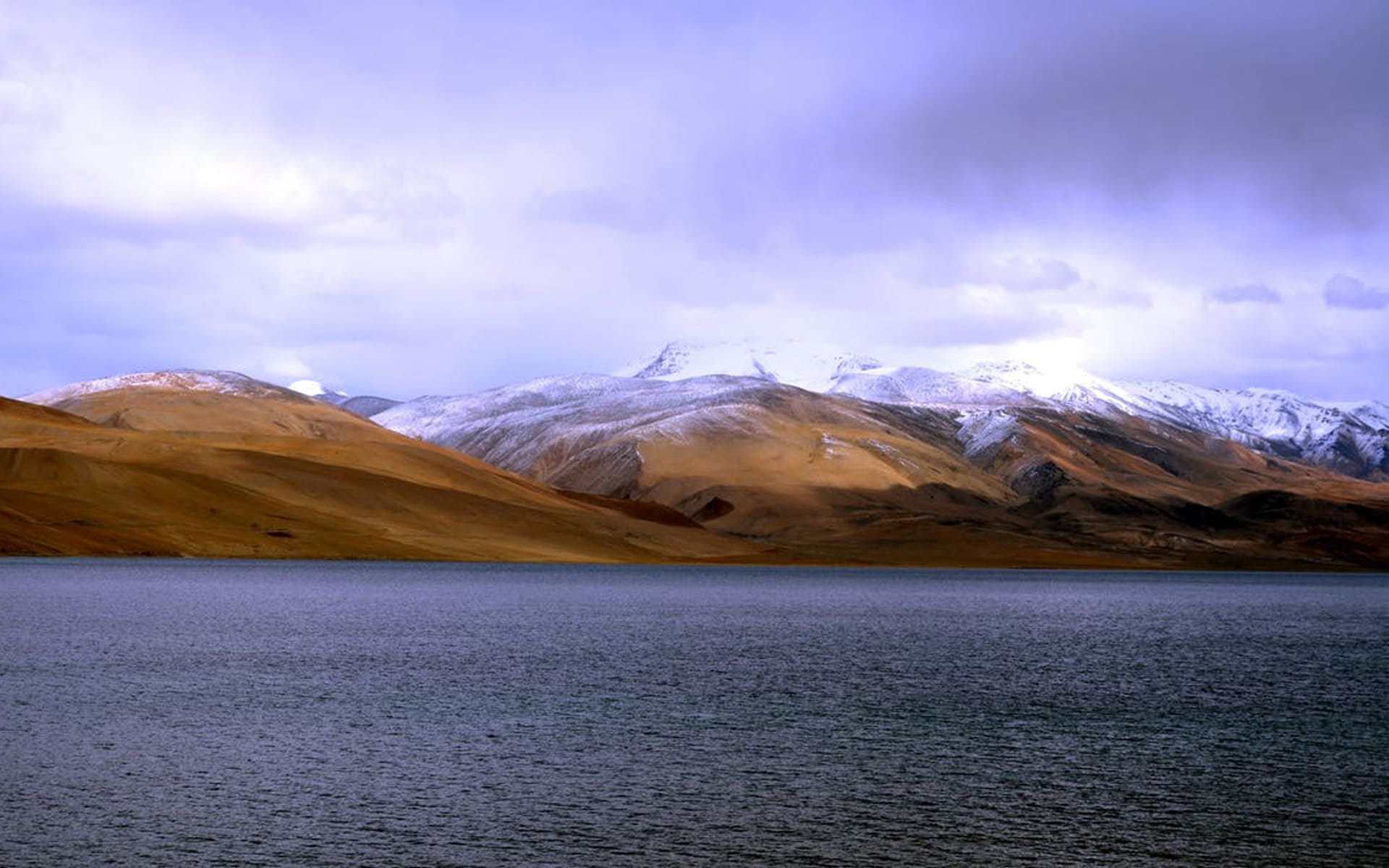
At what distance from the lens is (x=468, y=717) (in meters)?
47.4

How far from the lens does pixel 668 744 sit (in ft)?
140

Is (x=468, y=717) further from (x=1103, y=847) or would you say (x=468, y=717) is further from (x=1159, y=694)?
(x=1159, y=694)

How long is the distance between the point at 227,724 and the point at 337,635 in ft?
109

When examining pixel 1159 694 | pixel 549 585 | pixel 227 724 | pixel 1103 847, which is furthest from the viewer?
pixel 549 585

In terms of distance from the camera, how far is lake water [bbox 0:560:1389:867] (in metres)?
31.1

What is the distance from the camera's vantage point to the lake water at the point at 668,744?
31.1 meters

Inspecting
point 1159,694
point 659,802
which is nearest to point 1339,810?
point 659,802

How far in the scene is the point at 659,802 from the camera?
114 ft

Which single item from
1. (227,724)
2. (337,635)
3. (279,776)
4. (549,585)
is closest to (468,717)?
(227,724)

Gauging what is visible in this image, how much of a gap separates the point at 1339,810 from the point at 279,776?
26065mm

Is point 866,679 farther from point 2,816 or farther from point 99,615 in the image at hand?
point 99,615

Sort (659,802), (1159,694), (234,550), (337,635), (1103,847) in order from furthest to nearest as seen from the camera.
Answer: (234,550) → (337,635) → (1159,694) → (659,802) → (1103,847)

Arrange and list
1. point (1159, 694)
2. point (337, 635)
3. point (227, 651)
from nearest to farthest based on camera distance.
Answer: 1. point (1159, 694)
2. point (227, 651)
3. point (337, 635)

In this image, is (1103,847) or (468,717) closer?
(1103,847)
